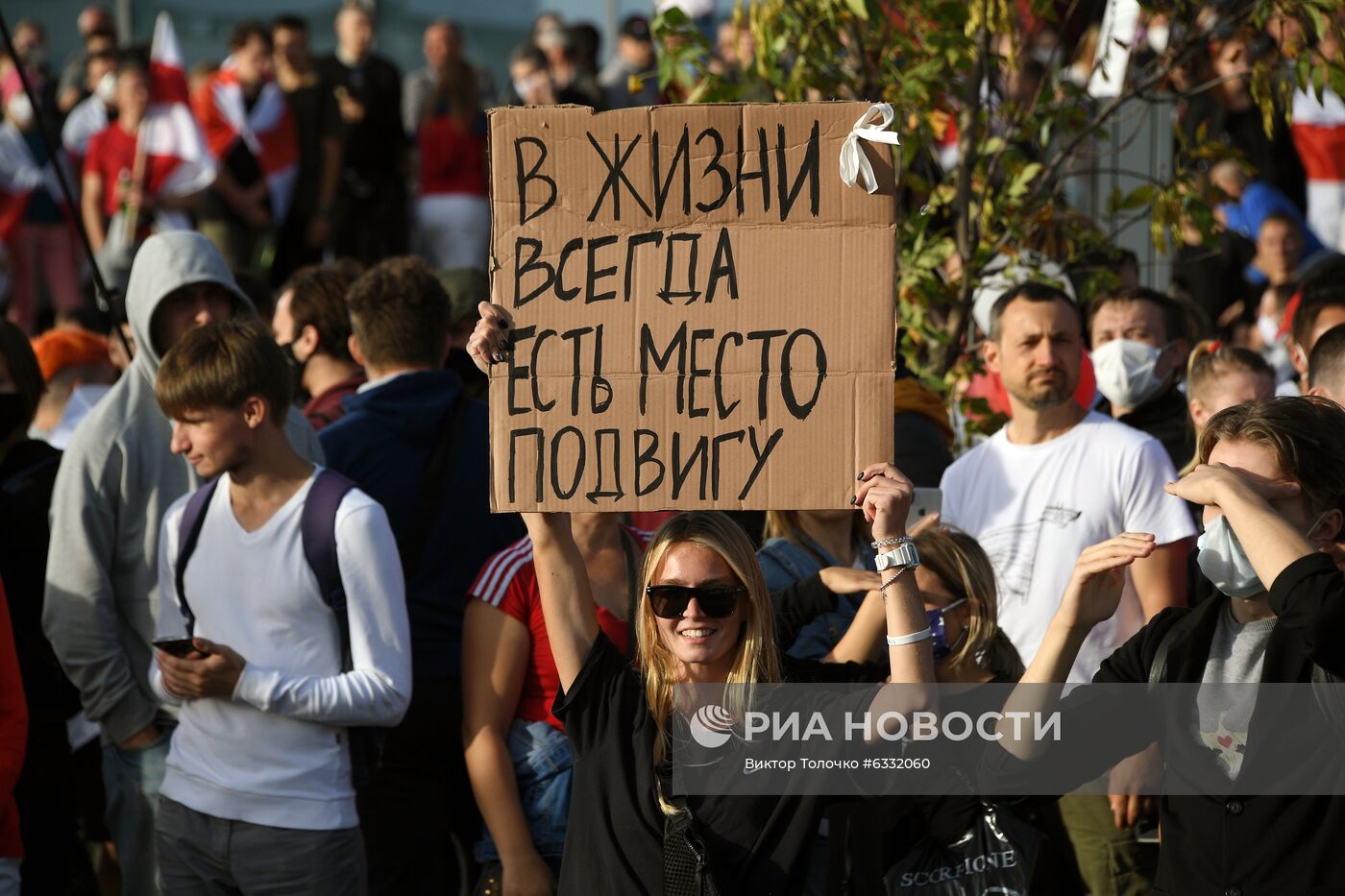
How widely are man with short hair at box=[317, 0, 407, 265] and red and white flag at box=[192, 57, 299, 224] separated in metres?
0.35

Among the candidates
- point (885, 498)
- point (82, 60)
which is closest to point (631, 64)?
point (82, 60)

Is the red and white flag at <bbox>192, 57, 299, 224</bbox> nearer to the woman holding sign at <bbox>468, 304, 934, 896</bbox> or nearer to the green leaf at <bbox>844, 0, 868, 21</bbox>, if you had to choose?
the green leaf at <bbox>844, 0, 868, 21</bbox>

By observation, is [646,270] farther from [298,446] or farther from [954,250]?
[954,250]

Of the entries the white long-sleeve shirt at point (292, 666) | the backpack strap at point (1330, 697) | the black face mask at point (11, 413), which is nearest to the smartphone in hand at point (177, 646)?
the white long-sleeve shirt at point (292, 666)

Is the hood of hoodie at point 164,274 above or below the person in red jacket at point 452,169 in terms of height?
below

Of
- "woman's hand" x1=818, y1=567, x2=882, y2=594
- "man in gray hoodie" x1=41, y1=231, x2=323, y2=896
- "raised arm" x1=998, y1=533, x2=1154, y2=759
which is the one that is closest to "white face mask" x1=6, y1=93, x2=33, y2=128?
"man in gray hoodie" x1=41, y1=231, x2=323, y2=896

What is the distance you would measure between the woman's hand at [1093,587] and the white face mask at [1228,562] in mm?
136

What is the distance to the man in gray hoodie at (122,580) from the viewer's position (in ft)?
15.4

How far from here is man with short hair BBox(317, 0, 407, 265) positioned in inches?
466

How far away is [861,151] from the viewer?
3.51 metres

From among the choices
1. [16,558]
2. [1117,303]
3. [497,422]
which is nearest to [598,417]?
[497,422]

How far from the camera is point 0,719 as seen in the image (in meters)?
4.07

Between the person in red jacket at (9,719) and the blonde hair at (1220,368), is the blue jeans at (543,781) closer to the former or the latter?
the person in red jacket at (9,719)

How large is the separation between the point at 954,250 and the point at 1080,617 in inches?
109
